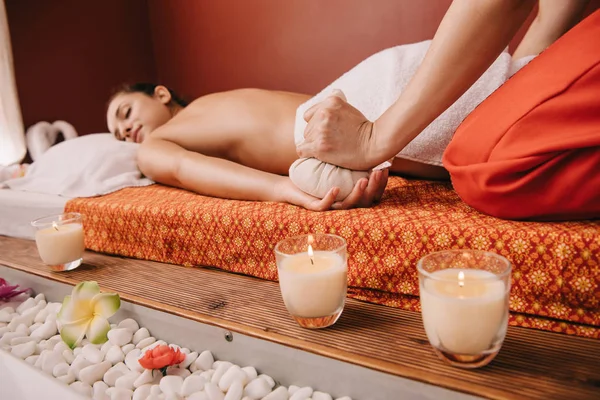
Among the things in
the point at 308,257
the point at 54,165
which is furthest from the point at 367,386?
the point at 54,165

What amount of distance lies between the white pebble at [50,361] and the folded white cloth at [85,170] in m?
0.69

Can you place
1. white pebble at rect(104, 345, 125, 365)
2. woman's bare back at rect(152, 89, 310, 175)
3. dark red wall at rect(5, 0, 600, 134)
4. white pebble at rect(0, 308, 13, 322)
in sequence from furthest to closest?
dark red wall at rect(5, 0, 600, 134)
woman's bare back at rect(152, 89, 310, 175)
white pebble at rect(0, 308, 13, 322)
white pebble at rect(104, 345, 125, 365)

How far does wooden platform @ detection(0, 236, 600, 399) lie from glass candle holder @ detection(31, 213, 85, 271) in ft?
0.13

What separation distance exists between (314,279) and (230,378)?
26 centimetres

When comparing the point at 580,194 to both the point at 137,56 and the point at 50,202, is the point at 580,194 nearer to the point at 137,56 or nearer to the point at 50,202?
the point at 50,202

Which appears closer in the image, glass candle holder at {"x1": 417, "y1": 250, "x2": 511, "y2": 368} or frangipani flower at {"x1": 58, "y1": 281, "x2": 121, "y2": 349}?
glass candle holder at {"x1": 417, "y1": 250, "x2": 511, "y2": 368}

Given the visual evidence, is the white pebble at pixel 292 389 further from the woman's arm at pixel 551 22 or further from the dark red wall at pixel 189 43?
the dark red wall at pixel 189 43

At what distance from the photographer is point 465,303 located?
24.0 inches

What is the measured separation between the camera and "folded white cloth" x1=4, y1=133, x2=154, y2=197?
161 cm

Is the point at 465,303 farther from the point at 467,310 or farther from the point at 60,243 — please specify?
the point at 60,243

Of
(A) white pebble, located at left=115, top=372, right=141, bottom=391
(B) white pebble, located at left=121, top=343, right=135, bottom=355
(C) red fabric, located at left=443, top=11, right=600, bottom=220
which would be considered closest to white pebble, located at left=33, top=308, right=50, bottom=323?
(B) white pebble, located at left=121, top=343, right=135, bottom=355

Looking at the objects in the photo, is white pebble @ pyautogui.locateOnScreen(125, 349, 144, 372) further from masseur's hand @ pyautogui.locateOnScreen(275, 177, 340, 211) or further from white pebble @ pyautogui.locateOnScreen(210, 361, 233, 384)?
masseur's hand @ pyautogui.locateOnScreen(275, 177, 340, 211)

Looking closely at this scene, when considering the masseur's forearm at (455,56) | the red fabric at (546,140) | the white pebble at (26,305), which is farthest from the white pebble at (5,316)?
the red fabric at (546,140)

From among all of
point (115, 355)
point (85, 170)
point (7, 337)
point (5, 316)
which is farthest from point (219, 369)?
point (85, 170)
